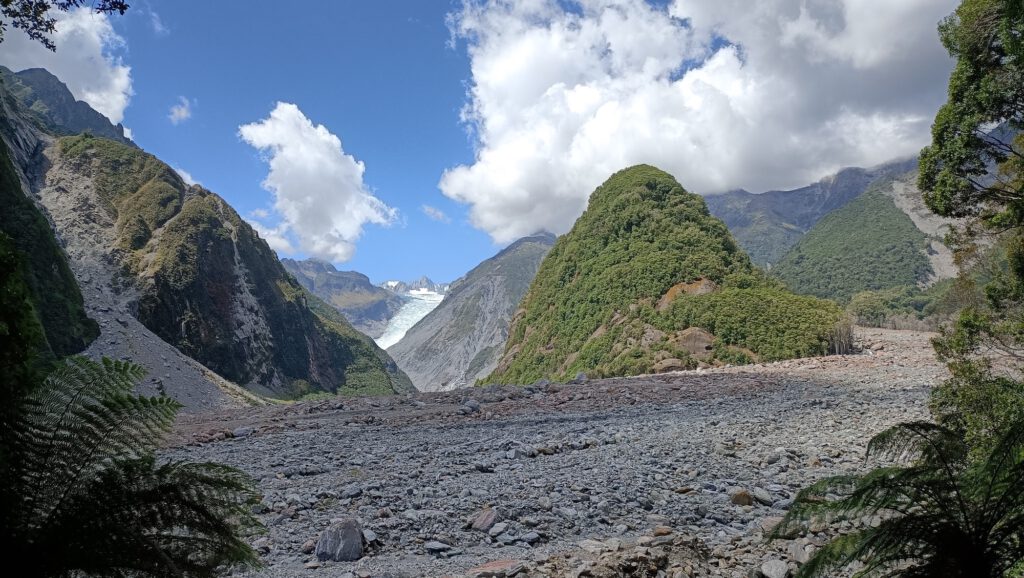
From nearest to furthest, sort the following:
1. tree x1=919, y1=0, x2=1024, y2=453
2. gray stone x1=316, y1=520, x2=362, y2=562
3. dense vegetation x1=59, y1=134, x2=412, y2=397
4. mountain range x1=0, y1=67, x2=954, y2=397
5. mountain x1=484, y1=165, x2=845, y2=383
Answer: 1. gray stone x1=316, y1=520, x2=362, y2=562
2. tree x1=919, y1=0, x2=1024, y2=453
3. mountain x1=484, y1=165, x2=845, y2=383
4. mountain range x1=0, y1=67, x2=954, y2=397
5. dense vegetation x1=59, y1=134, x2=412, y2=397

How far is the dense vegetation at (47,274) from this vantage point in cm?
3453

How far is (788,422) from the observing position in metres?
11.4

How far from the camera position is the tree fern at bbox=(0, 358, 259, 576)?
8.65 ft

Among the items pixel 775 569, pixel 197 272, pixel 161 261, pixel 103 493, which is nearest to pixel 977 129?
pixel 775 569

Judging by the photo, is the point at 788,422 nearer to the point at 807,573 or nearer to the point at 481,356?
the point at 807,573

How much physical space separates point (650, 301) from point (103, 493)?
38.5 m

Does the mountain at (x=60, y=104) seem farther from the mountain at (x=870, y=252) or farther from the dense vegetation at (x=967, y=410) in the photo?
the mountain at (x=870, y=252)

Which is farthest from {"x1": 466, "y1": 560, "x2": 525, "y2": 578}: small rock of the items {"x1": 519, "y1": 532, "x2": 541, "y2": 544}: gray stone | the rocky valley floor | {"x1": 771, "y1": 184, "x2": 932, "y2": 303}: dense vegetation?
{"x1": 771, "y1": 184, "x2": 932, "y2": 303}: dense vegetation

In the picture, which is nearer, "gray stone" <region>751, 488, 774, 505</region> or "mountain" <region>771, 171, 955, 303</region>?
"gray stone" <region>751, 488, 774, 505</region>

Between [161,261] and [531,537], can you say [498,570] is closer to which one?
[531,537]

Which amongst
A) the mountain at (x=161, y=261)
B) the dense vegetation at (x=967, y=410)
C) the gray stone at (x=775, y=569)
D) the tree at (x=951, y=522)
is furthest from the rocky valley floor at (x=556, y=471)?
the mountain at (x=161, y=261)

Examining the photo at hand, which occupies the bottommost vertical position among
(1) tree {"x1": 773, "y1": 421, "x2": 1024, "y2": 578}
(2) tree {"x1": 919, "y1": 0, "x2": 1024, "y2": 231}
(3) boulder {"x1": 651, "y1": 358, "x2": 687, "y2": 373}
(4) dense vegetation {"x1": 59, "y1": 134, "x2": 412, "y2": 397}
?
(1) tree {"x1": 773, "y1": 421, "x2": 1024, "y2": 578}

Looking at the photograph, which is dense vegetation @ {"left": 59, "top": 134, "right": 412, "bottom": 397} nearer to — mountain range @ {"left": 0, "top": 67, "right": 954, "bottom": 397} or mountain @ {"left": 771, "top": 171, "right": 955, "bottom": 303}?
mountain range @ {"left": 0, "top": 67, "right": 954, "bottom": 397}

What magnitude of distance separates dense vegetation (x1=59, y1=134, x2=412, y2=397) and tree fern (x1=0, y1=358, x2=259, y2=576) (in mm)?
69274
